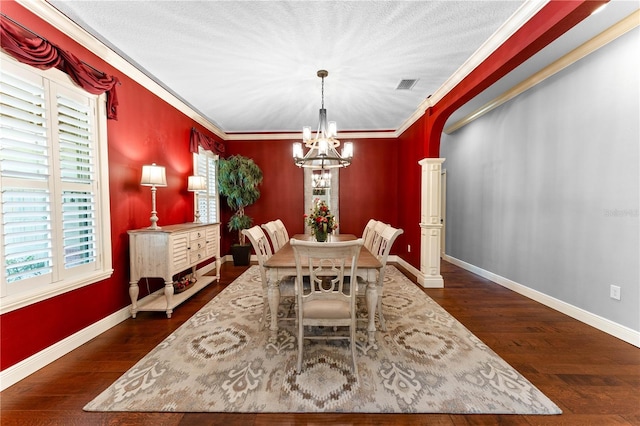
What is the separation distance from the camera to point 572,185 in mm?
2955

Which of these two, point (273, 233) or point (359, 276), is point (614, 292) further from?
point (273, 233)

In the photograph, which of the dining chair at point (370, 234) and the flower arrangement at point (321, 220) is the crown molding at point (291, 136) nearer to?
the dining chair at point (370, 234)

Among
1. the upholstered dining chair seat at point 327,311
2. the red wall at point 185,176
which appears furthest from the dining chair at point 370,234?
the upholstered dining chair seat at point 327,311

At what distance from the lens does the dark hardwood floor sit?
152cm

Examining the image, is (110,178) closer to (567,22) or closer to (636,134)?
(567,22)

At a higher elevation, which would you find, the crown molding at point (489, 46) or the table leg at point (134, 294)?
the crown molding at point (489, 46)

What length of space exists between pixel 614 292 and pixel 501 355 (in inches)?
56.5

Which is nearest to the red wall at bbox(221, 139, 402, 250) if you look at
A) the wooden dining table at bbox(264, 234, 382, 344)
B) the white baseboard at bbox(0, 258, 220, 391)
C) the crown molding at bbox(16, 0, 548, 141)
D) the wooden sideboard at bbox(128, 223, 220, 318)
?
the crown molding at bbox(16, 0, 548, 141)

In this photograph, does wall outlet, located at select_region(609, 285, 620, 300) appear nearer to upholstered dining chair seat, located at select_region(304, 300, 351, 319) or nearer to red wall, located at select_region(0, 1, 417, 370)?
upholstered dining chair seat, located at select_region(304, 300, 351, 319)

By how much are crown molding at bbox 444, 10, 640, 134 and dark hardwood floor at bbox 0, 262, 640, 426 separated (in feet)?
9.34

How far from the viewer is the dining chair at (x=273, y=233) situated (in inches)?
125

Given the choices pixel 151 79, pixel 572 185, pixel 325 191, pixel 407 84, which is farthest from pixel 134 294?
pixel 572 185

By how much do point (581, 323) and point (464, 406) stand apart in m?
2.17

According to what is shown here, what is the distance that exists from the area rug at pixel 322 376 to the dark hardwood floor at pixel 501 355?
0.22 ft
